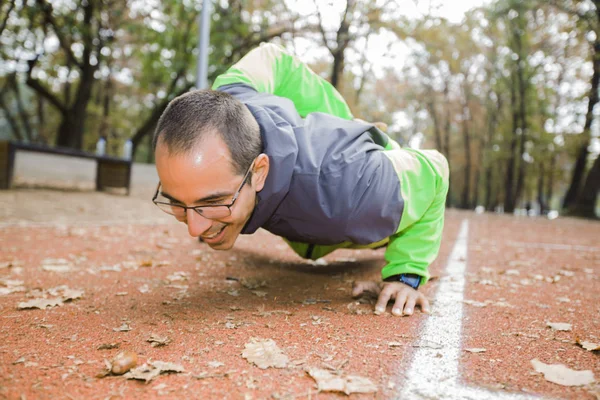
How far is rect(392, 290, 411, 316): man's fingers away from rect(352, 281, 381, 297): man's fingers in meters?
0.21

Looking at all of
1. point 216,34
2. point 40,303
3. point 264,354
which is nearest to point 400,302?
point 264,354

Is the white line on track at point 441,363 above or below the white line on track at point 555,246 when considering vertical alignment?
above

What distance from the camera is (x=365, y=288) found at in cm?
259

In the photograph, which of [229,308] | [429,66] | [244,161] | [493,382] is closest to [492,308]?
[493,382]

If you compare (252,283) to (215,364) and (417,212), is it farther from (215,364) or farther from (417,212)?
(215,364)

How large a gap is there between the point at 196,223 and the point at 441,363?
45.3 inches

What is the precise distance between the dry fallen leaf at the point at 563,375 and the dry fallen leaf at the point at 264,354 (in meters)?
0.94

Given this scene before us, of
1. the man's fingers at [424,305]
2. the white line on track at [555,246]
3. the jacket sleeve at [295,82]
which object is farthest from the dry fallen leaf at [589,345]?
the white line on track at [555,246]

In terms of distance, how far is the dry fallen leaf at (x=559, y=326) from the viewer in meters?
2.14

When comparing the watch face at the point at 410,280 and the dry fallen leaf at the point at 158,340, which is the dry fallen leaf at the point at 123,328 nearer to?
the dry fallen leaf at the point at 158,340

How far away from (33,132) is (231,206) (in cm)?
3005

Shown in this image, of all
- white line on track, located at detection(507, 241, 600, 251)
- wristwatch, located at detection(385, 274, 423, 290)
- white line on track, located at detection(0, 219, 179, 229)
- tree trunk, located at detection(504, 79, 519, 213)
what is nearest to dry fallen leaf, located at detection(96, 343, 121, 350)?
wristwatch, located at detection(385, 274, 423, 290)

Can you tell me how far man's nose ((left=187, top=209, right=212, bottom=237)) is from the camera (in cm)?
194

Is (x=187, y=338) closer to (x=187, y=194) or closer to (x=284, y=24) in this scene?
(x=187, y=194)
